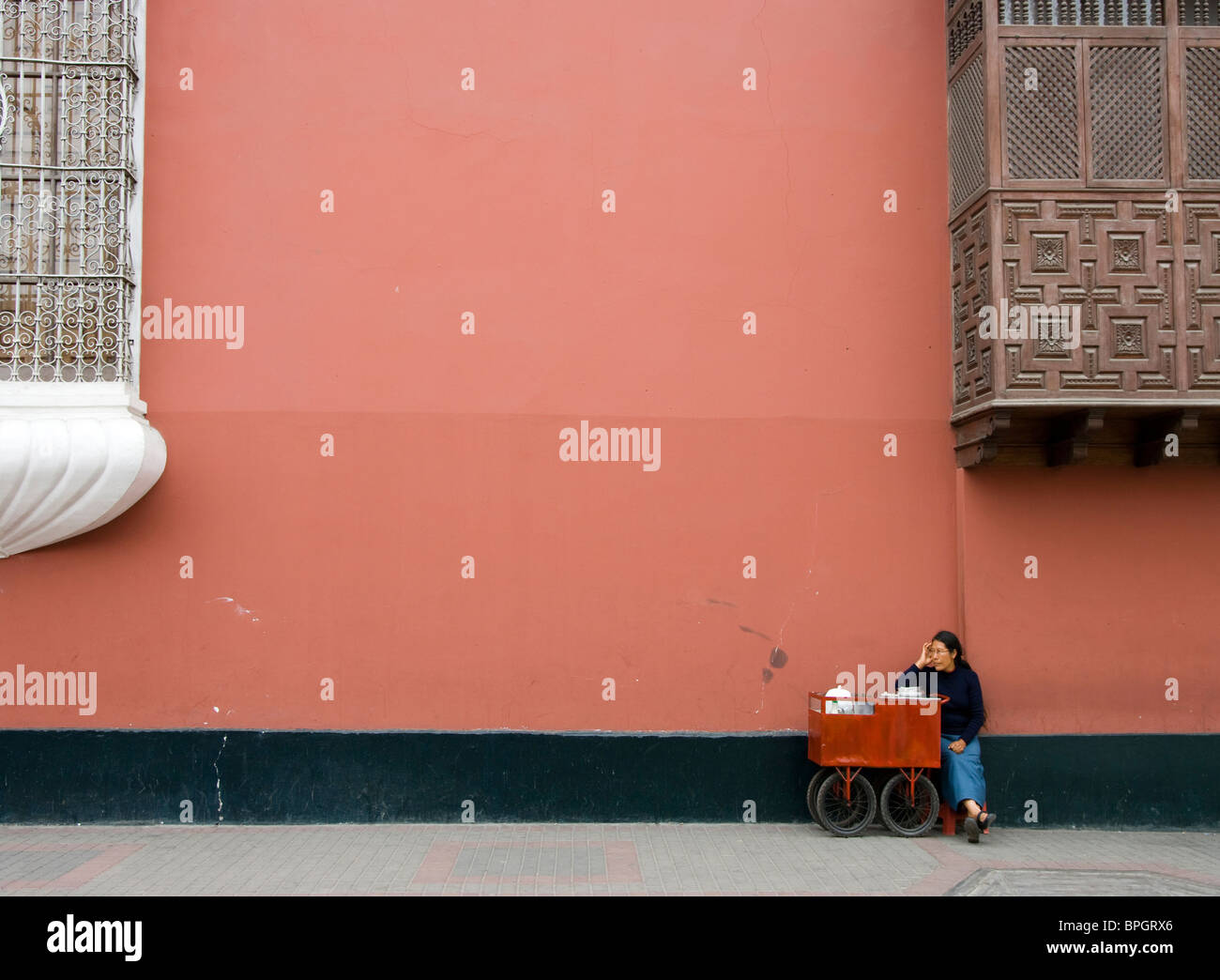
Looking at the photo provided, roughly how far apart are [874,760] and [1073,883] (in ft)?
4.94

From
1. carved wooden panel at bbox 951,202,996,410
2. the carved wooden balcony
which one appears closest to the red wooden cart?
the carved wooden balcony

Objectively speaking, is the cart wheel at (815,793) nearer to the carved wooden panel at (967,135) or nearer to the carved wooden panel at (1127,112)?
the carved wooden panel at (967,135)

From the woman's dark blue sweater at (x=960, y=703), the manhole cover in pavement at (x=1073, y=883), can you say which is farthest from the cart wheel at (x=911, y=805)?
the manhole cover in pavement at (x=1073, y=883)

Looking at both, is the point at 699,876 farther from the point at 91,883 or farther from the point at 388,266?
the point at 388,266

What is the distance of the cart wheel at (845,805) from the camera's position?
8.41 m

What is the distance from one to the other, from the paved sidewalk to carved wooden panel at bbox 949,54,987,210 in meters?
4.84

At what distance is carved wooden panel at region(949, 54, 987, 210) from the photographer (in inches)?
336

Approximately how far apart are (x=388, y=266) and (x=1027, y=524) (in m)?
5.35

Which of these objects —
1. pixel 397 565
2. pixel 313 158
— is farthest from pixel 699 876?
pixel 313 158

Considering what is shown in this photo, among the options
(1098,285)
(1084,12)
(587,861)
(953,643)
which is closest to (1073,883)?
(953,643)

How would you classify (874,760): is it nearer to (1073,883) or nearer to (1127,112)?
(1073,883)

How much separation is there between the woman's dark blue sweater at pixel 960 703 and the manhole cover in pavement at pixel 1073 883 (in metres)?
1.13

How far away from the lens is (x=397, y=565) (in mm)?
8875

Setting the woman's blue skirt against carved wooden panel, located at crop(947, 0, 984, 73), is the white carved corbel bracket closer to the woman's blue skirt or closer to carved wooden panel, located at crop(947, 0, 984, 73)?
the woman's blue skirt
